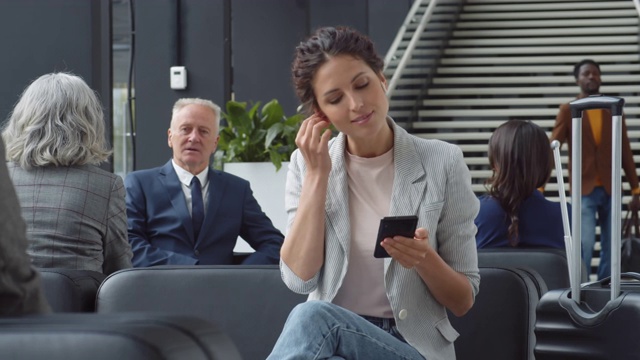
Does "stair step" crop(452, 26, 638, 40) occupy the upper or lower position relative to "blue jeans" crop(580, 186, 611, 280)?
upper

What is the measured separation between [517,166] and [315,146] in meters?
1.97

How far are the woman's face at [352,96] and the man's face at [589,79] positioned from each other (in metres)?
6.55

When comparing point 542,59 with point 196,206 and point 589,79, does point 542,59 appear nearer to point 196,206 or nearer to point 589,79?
point 589,79

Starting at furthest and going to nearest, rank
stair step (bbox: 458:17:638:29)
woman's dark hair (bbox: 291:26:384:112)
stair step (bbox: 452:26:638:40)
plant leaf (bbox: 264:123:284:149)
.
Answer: stair step (bbox: 458:17:638:29), stair step (bbox: 452:26:638:40), plant leaf (bbox: 264:123:284:149), woman's dark hair (bbox: 291:26:384:112)

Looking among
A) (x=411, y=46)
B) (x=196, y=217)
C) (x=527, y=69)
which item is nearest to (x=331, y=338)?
(x=196, y=217)

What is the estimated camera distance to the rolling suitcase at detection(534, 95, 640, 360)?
2.67m

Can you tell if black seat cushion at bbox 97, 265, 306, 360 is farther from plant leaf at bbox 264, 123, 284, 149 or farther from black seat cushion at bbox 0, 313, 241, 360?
plant leaf at bbox 264, 123, 284, 149

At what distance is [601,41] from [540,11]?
1294 mm

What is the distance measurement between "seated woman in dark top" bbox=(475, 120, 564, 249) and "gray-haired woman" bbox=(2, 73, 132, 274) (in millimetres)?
1751

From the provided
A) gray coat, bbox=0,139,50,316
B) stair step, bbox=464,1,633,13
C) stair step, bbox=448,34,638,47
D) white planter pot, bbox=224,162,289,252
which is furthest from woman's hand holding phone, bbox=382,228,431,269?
stair step, bbox=464,1,633,13

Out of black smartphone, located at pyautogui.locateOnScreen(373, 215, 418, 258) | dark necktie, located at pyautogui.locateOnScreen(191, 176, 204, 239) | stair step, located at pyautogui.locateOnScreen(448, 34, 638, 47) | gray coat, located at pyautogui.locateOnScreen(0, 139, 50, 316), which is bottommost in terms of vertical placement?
dark necktie, located at pyautogui.locateOnScreen(191, 176, 204, 239)

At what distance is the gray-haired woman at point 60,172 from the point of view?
3.80 meters

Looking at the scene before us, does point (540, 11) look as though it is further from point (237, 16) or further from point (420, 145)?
point (420, 145)

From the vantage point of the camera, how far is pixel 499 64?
1258cm
